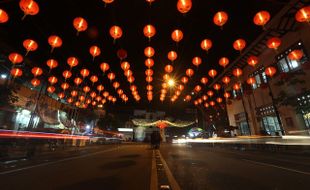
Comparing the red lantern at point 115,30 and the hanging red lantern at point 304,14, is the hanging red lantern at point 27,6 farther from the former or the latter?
the hanging red lantern at point 304,14

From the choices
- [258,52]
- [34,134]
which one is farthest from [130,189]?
[258,52]

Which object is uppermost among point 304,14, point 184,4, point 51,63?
point 304,14

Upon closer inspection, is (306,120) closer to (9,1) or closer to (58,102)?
(9,1)

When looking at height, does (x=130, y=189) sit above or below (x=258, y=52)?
below

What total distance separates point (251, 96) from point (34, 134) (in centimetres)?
2359

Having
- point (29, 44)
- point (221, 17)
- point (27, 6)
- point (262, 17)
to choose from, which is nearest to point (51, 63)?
point (29, 44)

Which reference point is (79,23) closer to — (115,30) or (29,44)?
(115,30)

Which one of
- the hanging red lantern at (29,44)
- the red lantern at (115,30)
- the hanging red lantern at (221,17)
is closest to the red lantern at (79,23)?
the red lantern at (115,30)

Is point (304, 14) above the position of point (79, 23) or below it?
above

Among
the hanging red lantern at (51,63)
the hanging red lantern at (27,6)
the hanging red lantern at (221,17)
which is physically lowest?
the hanging red lantern at (51,63)

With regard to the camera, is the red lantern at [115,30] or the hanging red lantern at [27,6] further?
the red lantern at [115,30]

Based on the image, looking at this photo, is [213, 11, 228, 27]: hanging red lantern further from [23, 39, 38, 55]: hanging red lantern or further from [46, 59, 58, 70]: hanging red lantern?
[46, 59, 58, 70]: hanging red lantern

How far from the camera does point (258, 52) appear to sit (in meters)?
18.7

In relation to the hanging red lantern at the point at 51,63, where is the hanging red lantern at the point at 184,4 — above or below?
above
